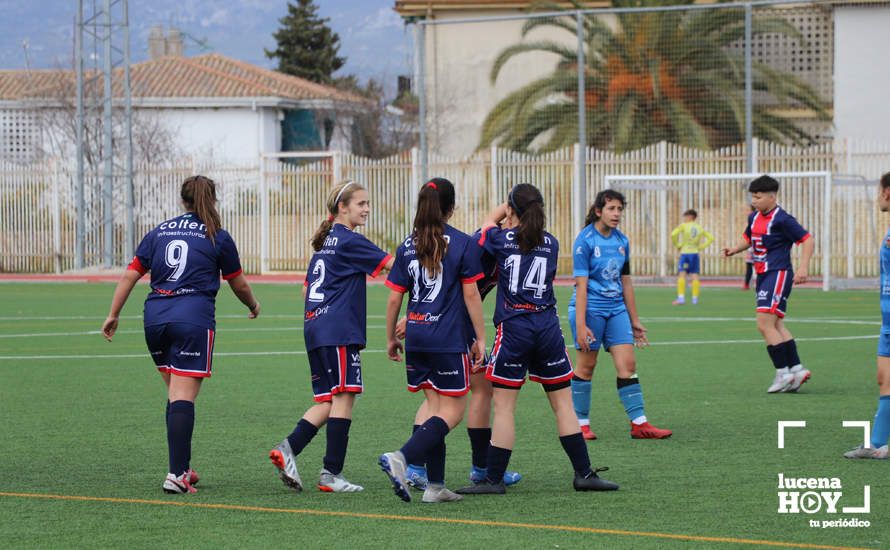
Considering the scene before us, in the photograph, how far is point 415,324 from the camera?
809cm

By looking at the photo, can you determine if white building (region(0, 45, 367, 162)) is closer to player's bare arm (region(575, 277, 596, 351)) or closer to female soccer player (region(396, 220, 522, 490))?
player's bare arm (region(575, 277, 596, 351))

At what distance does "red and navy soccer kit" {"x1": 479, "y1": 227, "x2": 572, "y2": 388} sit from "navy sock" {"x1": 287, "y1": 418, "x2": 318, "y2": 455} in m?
1.11

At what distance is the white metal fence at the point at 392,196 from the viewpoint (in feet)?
101

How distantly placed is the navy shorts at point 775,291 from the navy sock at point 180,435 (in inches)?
266

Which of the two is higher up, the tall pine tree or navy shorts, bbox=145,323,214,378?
the tall pine tree

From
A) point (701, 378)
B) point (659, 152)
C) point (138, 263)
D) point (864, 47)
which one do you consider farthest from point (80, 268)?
point (138, 263)

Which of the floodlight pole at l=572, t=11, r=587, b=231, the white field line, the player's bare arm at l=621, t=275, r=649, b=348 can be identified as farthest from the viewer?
the floodlight pole at l=572, t=11, r=587, b=231

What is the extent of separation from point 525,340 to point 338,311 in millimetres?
1121

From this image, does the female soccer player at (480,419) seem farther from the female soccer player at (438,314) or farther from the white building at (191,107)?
the white building at (191,107)

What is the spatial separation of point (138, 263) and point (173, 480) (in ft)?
4.49

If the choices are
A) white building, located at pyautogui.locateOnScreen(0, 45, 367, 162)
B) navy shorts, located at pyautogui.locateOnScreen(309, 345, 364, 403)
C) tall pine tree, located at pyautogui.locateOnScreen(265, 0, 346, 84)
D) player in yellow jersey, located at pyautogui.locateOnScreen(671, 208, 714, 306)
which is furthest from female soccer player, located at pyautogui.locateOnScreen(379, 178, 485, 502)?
tall pine tree, located at pyautogui.locateOnScreen(265, 0, 346, 84)

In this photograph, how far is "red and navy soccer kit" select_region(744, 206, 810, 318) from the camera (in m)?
13.3

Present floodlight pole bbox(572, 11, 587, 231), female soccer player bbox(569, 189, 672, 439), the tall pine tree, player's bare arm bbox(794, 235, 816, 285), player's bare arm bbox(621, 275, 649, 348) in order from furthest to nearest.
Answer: the tall pine tree
floodlight pole bbox(572, 11, 587, 231)
player's bare arm bbox(794, 235, 816, 285)
player's bare arm bbox(621, 275, 649, 348)
female soccer player bbox(569, 189, 672, 439)

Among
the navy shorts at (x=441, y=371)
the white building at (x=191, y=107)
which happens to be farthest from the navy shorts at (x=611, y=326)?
the white building at (x=191, y=107)
